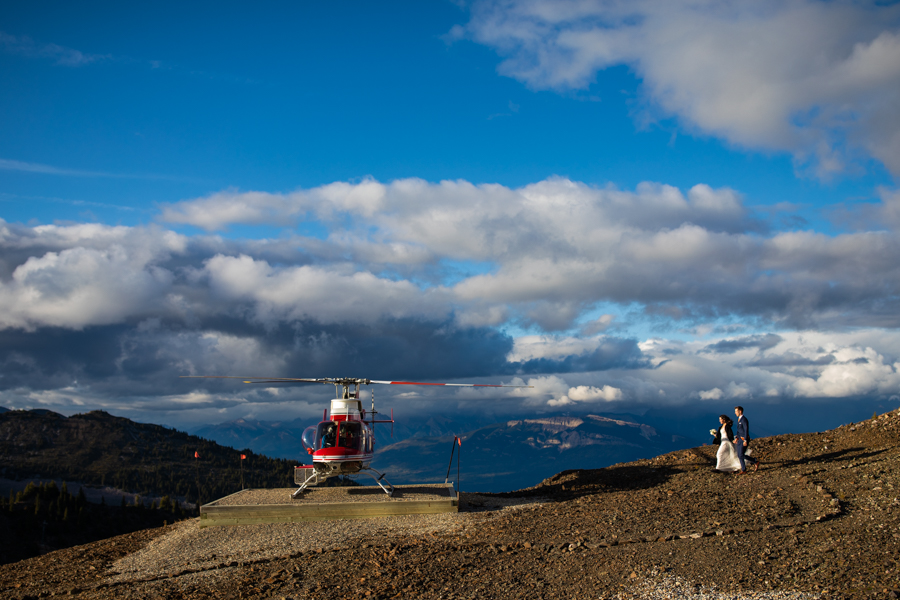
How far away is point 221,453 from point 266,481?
6191 cm

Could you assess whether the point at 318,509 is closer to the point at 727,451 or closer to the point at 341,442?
the point at 341,442

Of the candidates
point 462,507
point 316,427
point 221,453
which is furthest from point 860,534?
point 221,453

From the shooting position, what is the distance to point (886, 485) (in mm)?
14398

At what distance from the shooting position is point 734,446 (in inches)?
768

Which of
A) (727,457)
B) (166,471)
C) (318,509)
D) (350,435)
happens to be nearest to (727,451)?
(727,457)

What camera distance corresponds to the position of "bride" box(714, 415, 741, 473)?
19.3 m

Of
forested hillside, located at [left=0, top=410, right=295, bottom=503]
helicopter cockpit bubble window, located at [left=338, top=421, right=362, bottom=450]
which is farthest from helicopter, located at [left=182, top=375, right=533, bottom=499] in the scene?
forested hillside, located at [left=0, top=410, right=295, bottom=503]

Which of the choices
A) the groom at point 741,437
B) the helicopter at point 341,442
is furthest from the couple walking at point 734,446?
the helicopter at point 341,442

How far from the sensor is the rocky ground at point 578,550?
33.5ft

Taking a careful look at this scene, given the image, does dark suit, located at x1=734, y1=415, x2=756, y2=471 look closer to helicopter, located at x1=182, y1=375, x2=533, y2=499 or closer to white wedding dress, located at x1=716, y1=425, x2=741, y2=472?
white wedding dress, located at x1=716, y1=425, x2=741, y2=472

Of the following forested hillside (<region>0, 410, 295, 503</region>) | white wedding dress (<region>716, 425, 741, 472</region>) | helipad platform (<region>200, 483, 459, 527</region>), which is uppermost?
white wedding dress (<region>716, 425, 741, 472</region>)

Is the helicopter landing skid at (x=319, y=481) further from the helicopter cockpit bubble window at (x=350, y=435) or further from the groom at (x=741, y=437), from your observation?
the groom at (x=741, y=437)

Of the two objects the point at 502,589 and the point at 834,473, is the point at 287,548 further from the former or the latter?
the point at 834,473

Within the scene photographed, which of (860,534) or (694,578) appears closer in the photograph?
(694,578)
